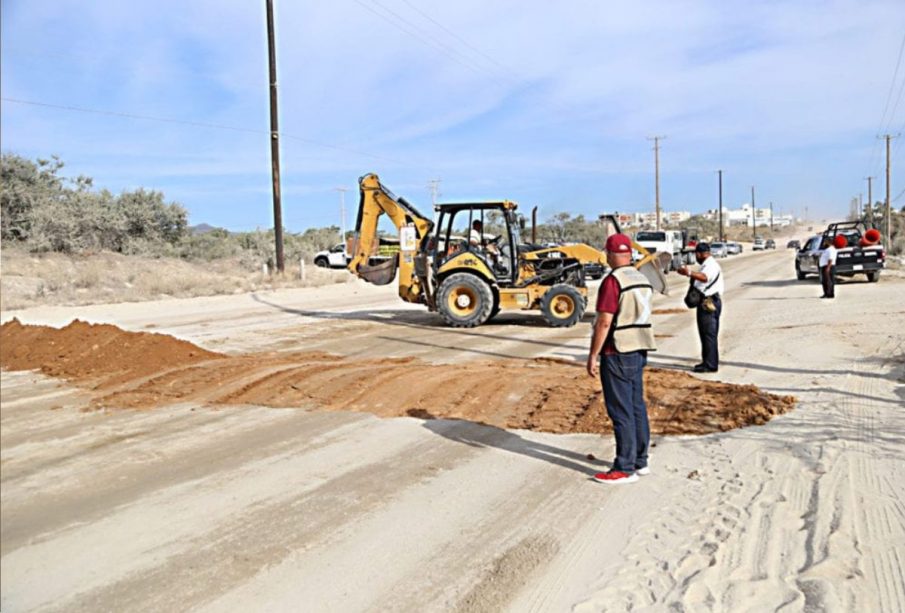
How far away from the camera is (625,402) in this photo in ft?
18.4

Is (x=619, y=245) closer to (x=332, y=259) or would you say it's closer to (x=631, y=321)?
(x=631, y=321)

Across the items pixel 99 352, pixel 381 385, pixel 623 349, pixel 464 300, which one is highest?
pixel 623 349

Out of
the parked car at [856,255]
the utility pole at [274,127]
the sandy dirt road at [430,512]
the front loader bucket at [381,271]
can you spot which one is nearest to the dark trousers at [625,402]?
the sandy dirt road at [430,512]

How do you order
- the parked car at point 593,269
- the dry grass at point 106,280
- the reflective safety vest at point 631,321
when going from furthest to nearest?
the dry grass at point 106,280, the parked car at point 593,269, the reflective safety vest at point 631,321

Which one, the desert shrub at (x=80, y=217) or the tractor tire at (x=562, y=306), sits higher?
the desert shrub at (x=80, y=217)

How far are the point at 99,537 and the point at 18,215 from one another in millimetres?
26500

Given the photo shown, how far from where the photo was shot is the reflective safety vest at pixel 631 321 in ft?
18.0

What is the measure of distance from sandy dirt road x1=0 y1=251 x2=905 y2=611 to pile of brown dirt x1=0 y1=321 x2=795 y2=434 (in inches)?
15.3

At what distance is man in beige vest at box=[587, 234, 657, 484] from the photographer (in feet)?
18.1

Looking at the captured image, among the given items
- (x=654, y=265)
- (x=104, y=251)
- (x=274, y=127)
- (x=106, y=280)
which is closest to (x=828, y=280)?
(x=654, y=265)

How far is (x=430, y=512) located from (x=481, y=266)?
11018 millimetres

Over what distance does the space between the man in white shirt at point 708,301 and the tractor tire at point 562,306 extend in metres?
5.40

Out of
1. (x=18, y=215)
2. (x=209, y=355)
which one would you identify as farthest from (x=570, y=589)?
(x=18, y=215)

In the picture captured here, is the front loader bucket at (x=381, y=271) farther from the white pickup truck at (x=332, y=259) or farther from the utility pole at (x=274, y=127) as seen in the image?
the white pickup truck at (x=332, y=259)
